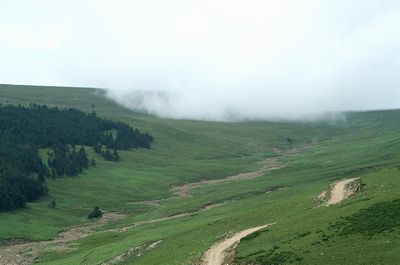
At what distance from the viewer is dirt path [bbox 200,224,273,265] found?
198 feet

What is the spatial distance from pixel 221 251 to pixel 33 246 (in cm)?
5351

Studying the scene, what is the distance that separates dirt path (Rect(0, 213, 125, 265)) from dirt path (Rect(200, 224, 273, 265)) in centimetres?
3898

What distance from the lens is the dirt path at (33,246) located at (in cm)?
9119

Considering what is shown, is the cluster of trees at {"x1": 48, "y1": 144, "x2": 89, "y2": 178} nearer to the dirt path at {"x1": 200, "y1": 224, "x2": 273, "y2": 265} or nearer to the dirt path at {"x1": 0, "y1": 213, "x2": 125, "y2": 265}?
the dirt path at {"x1": 0, "y1": 213, "x2": 125, "y2": 265}

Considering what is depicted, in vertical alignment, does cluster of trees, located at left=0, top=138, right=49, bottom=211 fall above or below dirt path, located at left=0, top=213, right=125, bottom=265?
above

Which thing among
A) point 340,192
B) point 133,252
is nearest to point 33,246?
point 133,252

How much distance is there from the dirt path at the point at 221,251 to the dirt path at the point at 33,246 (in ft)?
128

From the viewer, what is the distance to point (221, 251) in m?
63.8

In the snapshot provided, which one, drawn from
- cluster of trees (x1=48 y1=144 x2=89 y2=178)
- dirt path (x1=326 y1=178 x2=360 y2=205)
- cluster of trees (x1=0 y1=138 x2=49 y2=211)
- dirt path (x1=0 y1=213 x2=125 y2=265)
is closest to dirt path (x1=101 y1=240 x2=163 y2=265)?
dirt path (x1=0 y1=213 x2=125 y2=265)

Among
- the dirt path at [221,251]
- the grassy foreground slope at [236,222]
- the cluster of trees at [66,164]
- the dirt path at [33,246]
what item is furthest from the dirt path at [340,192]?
the cluster of trees at [66,164]

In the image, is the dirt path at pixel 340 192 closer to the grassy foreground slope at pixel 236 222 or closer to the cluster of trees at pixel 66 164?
the grassy foreground slope at pixel 236 222

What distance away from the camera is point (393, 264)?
43.0 m

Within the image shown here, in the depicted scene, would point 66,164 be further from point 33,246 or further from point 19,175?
Answer: point 33,246

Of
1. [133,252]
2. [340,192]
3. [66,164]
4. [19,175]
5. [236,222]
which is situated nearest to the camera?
[340,192]
